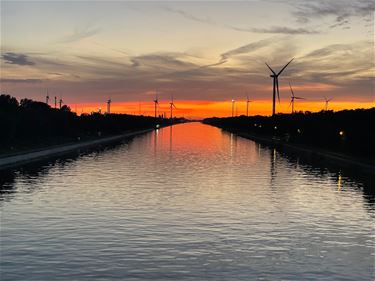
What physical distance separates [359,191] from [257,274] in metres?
13.2

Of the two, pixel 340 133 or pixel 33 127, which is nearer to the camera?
pixel 340 133

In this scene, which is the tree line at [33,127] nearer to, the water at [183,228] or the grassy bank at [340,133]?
the water at [183,228]

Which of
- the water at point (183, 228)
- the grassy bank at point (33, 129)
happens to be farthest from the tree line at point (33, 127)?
the water at point (183, 228)

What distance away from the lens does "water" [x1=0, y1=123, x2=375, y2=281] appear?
9.53m

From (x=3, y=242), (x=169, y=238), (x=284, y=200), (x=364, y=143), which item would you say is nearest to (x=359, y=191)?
(x=284, y=200)

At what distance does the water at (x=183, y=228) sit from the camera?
9.53m

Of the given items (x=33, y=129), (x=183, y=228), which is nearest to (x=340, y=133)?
(x=33, y=129)

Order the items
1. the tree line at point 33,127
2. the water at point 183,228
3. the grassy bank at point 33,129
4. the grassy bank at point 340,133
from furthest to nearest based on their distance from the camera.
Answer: the tree line at point 33,127
the grassy bank at point 33,129
the grassy bank at point 340,133
the water at point 183,228

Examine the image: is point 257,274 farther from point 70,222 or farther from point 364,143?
point 364,143

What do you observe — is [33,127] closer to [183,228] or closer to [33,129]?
[33,129]

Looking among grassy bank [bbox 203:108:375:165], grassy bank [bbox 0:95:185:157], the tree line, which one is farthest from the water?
the tree line

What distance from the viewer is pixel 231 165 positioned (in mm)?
32781

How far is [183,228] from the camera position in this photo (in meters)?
13.1

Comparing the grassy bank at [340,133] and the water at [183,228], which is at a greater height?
the grassy bank at [340,133]
